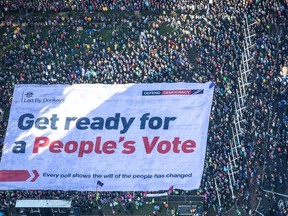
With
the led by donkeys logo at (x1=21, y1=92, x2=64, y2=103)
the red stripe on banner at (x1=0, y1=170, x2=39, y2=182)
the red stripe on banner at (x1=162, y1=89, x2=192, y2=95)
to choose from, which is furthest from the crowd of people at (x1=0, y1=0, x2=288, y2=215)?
the led by donkeys logo at (x1=21, y1=92, x2=64, y2=103)

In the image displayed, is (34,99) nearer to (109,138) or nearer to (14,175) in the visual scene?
(14,175)

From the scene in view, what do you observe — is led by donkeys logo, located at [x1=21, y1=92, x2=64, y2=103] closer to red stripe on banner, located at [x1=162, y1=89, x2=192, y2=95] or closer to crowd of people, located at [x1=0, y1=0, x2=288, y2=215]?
crowd of people, located at [x1=0, y1=0, x2=288, y2=215]

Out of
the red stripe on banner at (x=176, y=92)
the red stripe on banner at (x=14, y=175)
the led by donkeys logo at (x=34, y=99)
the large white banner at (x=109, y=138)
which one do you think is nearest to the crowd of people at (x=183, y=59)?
the large white banner at (x=109, y=138)

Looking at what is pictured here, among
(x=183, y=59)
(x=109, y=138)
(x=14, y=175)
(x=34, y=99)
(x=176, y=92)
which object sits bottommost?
(x=14, y=175)

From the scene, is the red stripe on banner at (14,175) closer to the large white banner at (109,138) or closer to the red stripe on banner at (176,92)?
the large white banner at (109,138)

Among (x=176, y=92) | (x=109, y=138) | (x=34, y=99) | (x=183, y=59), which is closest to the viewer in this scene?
(x=109, y=138)

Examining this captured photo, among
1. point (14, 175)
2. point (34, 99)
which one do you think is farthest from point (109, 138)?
point (14, 175)

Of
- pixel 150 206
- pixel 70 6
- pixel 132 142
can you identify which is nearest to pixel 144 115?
pixel 132 142
